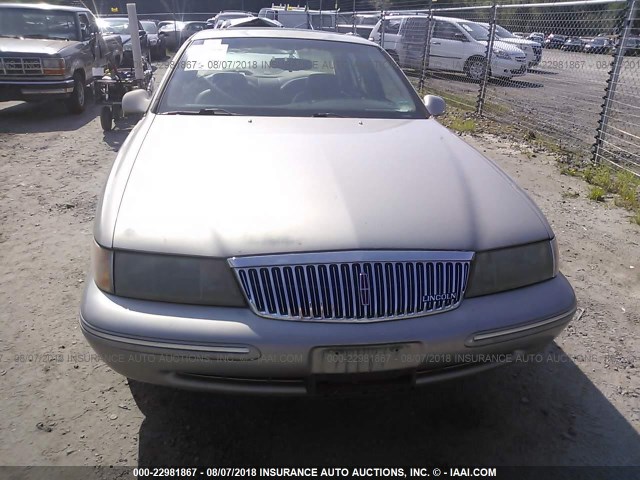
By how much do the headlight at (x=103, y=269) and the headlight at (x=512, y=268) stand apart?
4.35 ft

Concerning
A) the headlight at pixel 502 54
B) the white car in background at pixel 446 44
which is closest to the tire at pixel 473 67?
the white car in background at pixel 446 44

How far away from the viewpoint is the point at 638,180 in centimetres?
538

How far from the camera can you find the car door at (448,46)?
1230cm

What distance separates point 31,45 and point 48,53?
49 centimetres

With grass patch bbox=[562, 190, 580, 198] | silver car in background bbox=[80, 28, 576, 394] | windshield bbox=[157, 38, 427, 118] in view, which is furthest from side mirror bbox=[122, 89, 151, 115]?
grass patch bbox=[562, 190, 580, 198]

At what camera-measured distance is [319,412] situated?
2.37 meters

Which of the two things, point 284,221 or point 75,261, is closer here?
point 284,221

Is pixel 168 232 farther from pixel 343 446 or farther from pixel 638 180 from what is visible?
pixel 638 180

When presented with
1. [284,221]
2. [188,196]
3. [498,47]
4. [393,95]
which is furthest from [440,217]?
[498,47]

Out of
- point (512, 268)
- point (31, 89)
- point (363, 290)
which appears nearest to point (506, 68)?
point (31, 89)

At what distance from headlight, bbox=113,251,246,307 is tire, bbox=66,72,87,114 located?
25.9 ft

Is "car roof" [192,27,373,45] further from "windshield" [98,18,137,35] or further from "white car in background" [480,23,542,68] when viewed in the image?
"windshield" [98,18,137,35]

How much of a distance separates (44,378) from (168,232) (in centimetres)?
122

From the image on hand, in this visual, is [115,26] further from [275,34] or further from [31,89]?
[275,34]
